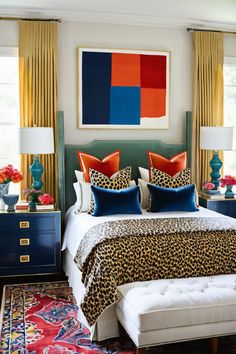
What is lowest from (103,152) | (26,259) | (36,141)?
(26,259)

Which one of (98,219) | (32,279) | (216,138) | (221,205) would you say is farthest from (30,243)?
(216,138)

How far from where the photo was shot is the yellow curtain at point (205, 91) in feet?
17.8

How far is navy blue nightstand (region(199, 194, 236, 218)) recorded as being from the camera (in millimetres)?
5152

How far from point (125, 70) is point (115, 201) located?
5.54 ft

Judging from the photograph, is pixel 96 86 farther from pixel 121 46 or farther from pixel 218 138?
pixel 218 138

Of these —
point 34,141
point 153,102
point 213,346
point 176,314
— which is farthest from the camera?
point 153,102

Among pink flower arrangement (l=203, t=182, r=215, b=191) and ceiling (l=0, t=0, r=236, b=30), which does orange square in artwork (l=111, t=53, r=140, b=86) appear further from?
pink flower arrangement (l=203, t=182, r=215, b=191)

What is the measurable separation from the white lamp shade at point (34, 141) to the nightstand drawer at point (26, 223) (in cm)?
65

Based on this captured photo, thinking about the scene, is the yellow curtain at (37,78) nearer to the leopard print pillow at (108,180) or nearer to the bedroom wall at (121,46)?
the bedroom wall at (121,46)

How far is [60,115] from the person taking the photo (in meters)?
4.95

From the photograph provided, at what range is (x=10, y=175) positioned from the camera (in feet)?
15.3

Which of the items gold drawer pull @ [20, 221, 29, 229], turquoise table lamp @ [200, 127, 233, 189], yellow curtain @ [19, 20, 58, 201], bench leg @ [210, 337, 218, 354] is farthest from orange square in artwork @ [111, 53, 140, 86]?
bench leg @ [210, 337, 218, 354]

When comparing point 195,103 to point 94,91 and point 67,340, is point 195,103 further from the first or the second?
point 67,340

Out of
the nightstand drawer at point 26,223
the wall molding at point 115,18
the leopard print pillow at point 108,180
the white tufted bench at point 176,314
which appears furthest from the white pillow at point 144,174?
the white tufted bench at point 176,314
